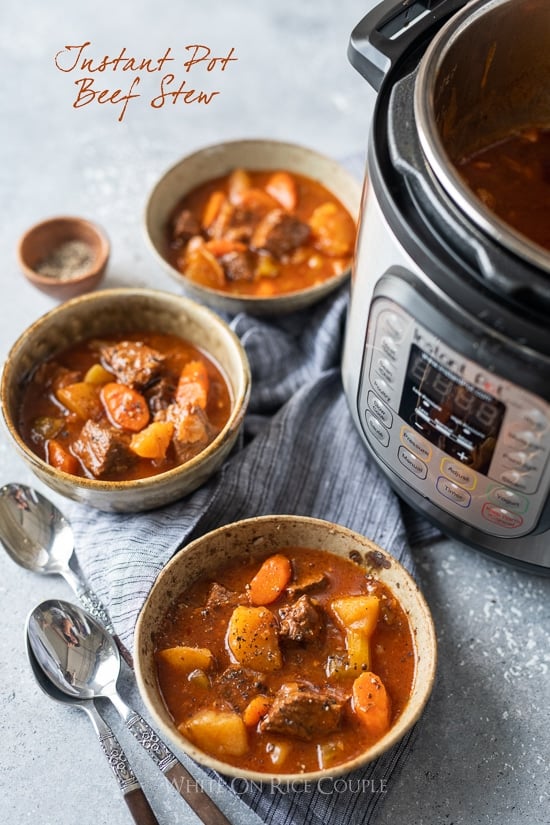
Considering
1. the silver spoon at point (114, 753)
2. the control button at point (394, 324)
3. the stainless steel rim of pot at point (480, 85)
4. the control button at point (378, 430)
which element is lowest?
the silver spoon at point (114, 753)

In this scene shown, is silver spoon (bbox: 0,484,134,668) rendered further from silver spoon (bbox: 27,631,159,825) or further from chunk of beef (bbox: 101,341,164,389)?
chunk of beef (bbox: 101,341,164,389)

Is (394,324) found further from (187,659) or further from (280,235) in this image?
(280,235)

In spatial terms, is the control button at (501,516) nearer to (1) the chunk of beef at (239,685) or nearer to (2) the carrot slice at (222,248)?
(1) the chunk of beef at (239,685)

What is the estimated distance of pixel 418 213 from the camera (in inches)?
63.3

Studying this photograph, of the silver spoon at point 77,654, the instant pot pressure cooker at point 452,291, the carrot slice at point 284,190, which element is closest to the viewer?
the instant pot pressure cooker at point 452,291

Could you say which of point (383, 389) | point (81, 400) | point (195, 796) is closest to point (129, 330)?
point (81, 400)

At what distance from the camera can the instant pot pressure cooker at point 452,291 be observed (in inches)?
58.3

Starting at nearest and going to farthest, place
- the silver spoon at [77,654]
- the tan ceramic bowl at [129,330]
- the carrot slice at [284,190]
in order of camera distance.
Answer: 1. the silver spoon at [77,654]
2. the tan ceramic bowl at [129,330]
3. the carrot slice at [284,190]

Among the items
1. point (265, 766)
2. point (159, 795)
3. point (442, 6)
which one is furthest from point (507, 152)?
point (159, 795)

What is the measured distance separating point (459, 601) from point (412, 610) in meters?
0.26

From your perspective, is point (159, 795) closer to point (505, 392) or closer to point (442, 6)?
point (505, 392)

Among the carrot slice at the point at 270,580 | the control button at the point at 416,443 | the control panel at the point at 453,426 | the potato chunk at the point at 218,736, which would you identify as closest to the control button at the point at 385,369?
the control panel at the point at 453,426

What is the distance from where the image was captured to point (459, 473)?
5.72ft

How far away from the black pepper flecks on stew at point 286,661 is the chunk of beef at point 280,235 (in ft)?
3.18
